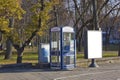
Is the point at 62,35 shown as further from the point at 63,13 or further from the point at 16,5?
the point at 63,13

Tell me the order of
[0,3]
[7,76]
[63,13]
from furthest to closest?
1. [63,13]
2. [0,3]
3. [7,76]

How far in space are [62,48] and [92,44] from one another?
7.51 ft

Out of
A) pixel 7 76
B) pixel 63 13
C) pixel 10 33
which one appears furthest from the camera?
pixel 63 13

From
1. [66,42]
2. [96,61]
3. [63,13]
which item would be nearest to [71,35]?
[66,42]

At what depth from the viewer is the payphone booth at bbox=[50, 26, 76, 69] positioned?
22.0 meters

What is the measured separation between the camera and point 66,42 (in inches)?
879

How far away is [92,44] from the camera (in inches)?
919

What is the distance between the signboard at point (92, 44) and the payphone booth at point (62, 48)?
3.24 feet

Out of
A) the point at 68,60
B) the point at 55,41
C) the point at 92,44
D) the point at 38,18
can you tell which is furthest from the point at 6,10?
the point at 92,44

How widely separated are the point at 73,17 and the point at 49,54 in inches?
1298

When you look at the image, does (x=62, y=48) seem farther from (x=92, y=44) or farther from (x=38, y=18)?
(x=38, y=18)

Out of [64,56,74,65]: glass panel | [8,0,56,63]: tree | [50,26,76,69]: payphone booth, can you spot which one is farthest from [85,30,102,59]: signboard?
[8,0,56,63]: tree

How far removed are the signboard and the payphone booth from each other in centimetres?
99

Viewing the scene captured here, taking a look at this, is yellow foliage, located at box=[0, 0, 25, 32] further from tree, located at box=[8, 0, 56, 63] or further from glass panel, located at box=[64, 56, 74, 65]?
glass panel, located at box=[64, 56, 74, 65]
